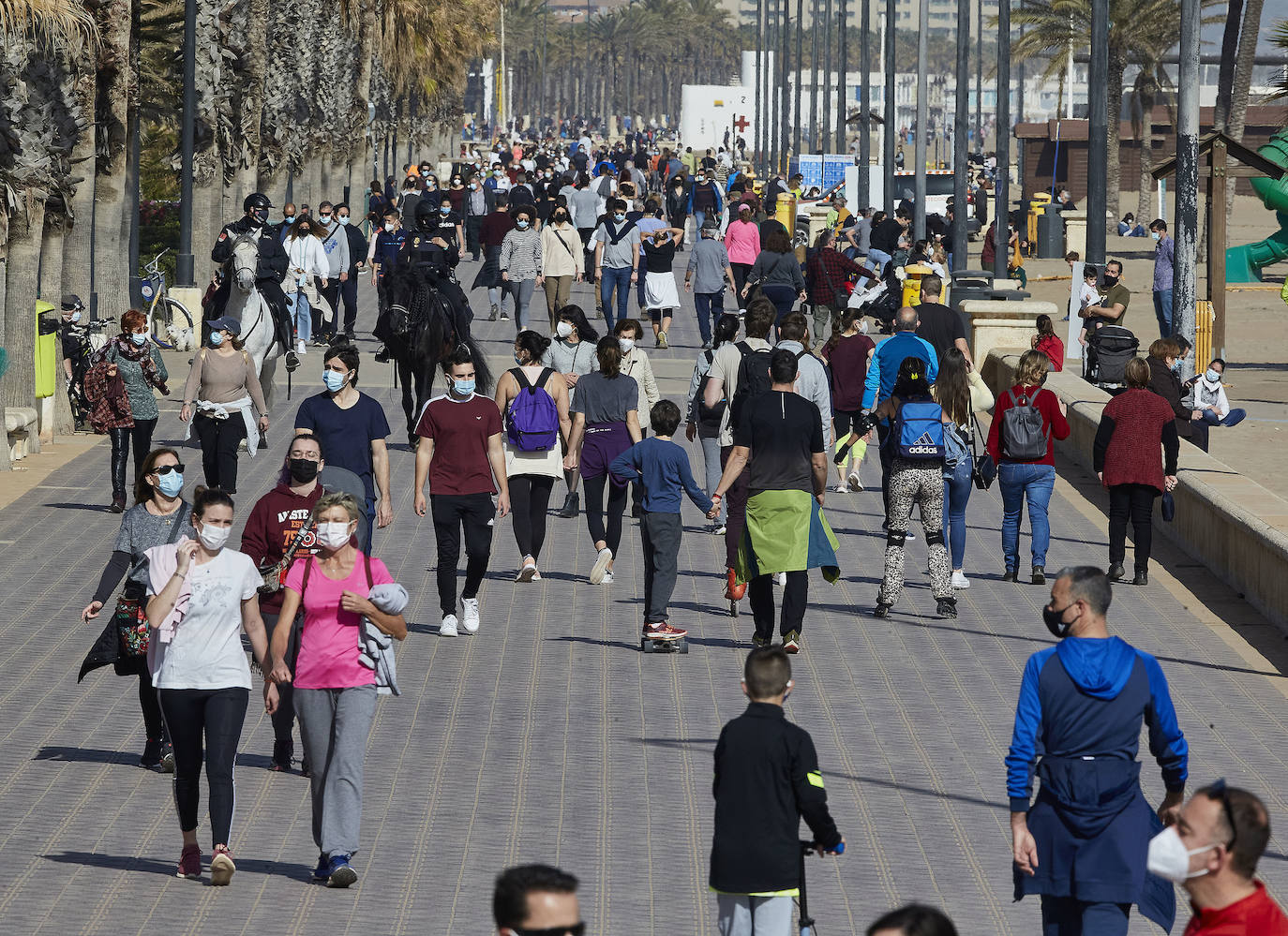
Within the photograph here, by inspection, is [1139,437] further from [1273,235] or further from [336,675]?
[1273,235]

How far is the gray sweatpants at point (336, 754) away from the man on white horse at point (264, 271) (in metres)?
10.5

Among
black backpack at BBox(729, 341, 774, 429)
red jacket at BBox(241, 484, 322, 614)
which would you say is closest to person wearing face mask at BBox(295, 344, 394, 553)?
red jacket at BBox(241, 484, 322, 614)

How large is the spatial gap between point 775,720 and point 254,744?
15.1 ft

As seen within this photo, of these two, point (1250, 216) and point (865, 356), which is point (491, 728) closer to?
point (865, 356)

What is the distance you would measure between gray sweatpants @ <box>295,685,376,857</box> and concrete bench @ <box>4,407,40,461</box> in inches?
455

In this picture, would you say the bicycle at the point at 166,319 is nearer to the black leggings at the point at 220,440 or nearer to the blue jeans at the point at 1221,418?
the black leggings at the point at 220,440

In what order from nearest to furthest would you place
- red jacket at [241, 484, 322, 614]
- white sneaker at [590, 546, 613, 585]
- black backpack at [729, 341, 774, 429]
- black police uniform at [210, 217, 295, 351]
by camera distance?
red jacket at [241, 484, 322, 614] → black backpack at [729, 341, 774, 429] → white sneaker at [590, 546, 613, 585] → black police uniform at [210, 217, 295, 351]

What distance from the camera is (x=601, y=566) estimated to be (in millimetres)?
14000

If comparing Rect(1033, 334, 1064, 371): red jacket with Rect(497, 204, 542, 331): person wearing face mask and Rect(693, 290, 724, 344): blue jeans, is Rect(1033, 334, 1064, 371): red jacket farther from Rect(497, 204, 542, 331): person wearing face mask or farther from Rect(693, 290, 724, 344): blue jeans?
Rect(497, 204, 542, 331): person wearing face mask

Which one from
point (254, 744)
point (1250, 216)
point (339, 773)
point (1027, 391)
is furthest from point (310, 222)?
point (1250, 216)

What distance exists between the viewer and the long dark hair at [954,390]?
43.6 feet

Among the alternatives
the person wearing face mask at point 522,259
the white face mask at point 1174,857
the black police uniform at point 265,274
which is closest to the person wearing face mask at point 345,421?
the black police uniform at point 265,274

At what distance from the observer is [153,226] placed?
45.2 m

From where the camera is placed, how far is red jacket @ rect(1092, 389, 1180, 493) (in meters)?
13.6
